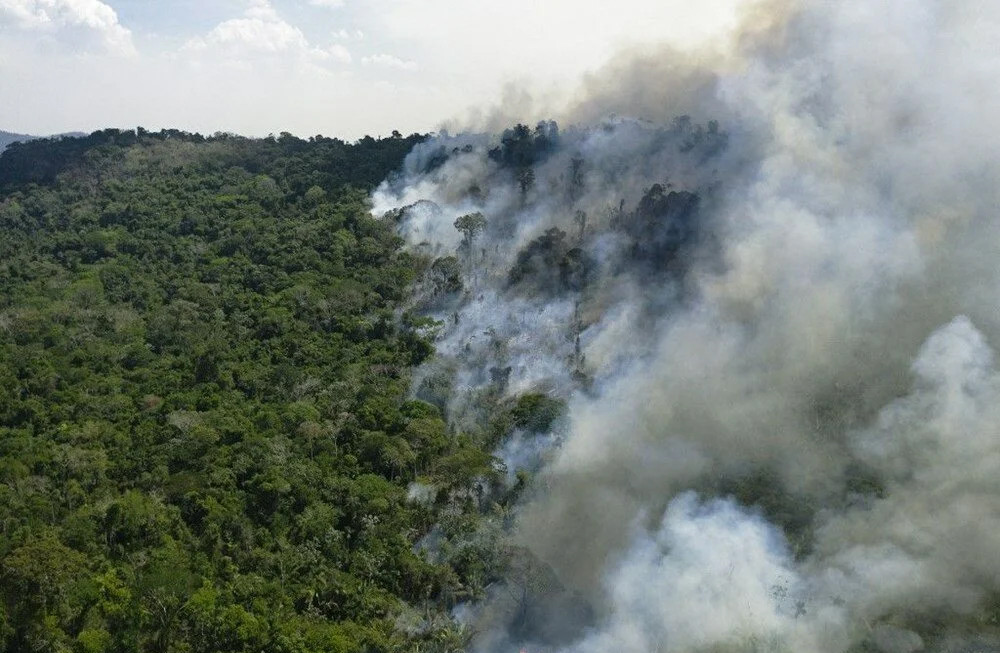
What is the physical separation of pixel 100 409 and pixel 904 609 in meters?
54.4

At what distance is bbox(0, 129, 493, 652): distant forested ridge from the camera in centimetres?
4359

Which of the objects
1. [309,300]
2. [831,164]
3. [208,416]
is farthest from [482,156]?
[208,416]

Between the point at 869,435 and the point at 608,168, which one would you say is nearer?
the point at 869,435

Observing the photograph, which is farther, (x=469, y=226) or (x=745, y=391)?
(x=469, y=226)

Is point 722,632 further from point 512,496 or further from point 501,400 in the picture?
point 501,400

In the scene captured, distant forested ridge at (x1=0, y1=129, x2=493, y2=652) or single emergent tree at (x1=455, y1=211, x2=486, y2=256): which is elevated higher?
single emergent tree at (x1=455, y1=211, x2=486, y2=256)

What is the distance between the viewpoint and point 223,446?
5841 centimetres

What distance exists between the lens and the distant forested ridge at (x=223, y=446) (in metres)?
43.6

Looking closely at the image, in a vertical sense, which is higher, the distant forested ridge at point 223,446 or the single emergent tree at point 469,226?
the single emergent tree at point 469,226

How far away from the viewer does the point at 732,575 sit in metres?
41.3

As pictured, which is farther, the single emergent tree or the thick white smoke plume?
the single emergent tree

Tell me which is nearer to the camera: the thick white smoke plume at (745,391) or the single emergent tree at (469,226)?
the thick white smoke plume at (745,391)

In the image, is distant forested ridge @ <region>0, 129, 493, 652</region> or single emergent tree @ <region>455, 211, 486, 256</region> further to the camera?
single emergent tree @ <region>455, 211, 486, 256</region>

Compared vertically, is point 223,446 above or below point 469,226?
below
